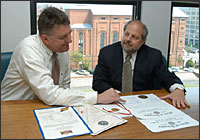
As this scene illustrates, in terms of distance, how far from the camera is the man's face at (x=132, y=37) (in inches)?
74.4

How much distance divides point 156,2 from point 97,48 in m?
0.97

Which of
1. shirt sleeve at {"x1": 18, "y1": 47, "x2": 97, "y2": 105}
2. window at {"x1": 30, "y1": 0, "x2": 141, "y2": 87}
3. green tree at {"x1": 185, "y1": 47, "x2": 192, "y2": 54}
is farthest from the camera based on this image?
green tree at {"x1": 185, "y1": 47, "x2": 192, "y2": 54}

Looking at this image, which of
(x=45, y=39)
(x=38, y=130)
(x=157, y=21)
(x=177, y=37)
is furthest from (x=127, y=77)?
(x=177, y=37)

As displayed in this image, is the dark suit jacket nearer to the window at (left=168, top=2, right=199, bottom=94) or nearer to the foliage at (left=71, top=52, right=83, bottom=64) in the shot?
the foliage at (left=71, top=52, right=83, bottom=64)

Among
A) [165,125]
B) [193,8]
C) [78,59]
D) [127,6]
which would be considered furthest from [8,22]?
[193,8]

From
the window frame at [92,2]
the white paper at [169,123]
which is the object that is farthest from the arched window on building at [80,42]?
the white paper at [169,123]

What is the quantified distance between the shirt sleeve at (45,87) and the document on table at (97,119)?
7cm

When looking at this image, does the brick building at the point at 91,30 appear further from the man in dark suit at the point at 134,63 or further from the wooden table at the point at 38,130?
the wooden table at the point at 38,130

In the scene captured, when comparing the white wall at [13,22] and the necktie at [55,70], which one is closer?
the necktie at [55,70]

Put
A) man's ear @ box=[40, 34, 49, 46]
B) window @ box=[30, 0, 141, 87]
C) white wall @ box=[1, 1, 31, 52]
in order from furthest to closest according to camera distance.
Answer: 1. window @ box=[30, 0, 141, 87]
2. white wall @ box=[1, 1, 31, 52]
3. man's ear @ box=[40, 34, 49, 46]

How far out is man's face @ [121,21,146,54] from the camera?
189 cm

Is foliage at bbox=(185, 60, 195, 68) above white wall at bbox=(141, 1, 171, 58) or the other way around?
the other way around

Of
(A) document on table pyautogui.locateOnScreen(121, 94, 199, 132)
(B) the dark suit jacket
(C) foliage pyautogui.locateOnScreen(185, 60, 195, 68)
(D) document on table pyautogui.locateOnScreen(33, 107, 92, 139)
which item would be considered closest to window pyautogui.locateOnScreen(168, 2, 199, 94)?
A: (C) foliage pyautogui.locateOnScreen(185, 60, 195, 68)

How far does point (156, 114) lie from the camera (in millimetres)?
1256
